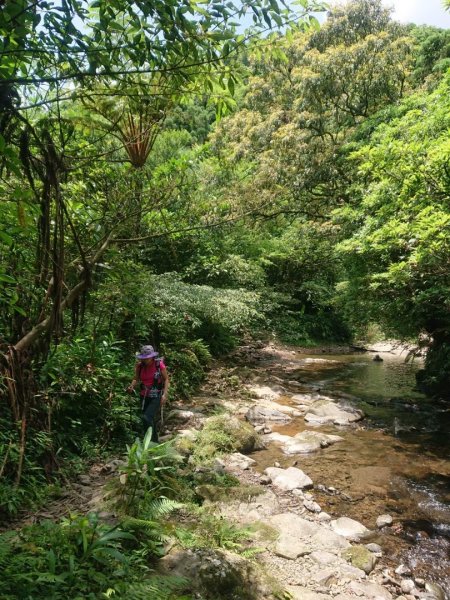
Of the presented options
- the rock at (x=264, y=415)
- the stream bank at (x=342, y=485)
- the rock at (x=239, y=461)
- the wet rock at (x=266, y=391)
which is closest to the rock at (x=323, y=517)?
the stream bank at (x=342, y=485)

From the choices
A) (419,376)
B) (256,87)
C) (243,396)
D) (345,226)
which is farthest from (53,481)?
(256,87)

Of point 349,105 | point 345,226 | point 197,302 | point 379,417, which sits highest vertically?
point 349,105

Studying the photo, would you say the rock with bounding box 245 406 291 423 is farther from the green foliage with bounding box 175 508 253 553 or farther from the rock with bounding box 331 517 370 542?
the green foliage with bounding box 175 508 253 553

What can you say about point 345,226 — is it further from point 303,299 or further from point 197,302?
point 303,299

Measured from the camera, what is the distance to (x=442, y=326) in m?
11.5

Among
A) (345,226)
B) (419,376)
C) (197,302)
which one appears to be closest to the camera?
(197,302)

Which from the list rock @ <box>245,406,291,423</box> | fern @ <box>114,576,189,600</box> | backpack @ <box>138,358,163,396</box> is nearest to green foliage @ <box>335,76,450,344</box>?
Result: rock @ <box>245,406,291,423</box>

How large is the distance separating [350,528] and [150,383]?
10.8 ft

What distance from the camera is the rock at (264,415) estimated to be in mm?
9117

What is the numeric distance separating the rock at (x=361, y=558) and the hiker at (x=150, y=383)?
3.12 meters

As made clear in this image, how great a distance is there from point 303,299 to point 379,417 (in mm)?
15248

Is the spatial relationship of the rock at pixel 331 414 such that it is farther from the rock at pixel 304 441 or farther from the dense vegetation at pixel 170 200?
the dense vegetation at pixel 170 200

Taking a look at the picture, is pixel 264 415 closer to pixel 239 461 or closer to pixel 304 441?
pixel 304 441

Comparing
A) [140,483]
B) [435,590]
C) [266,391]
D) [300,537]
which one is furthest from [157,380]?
[266,391]
